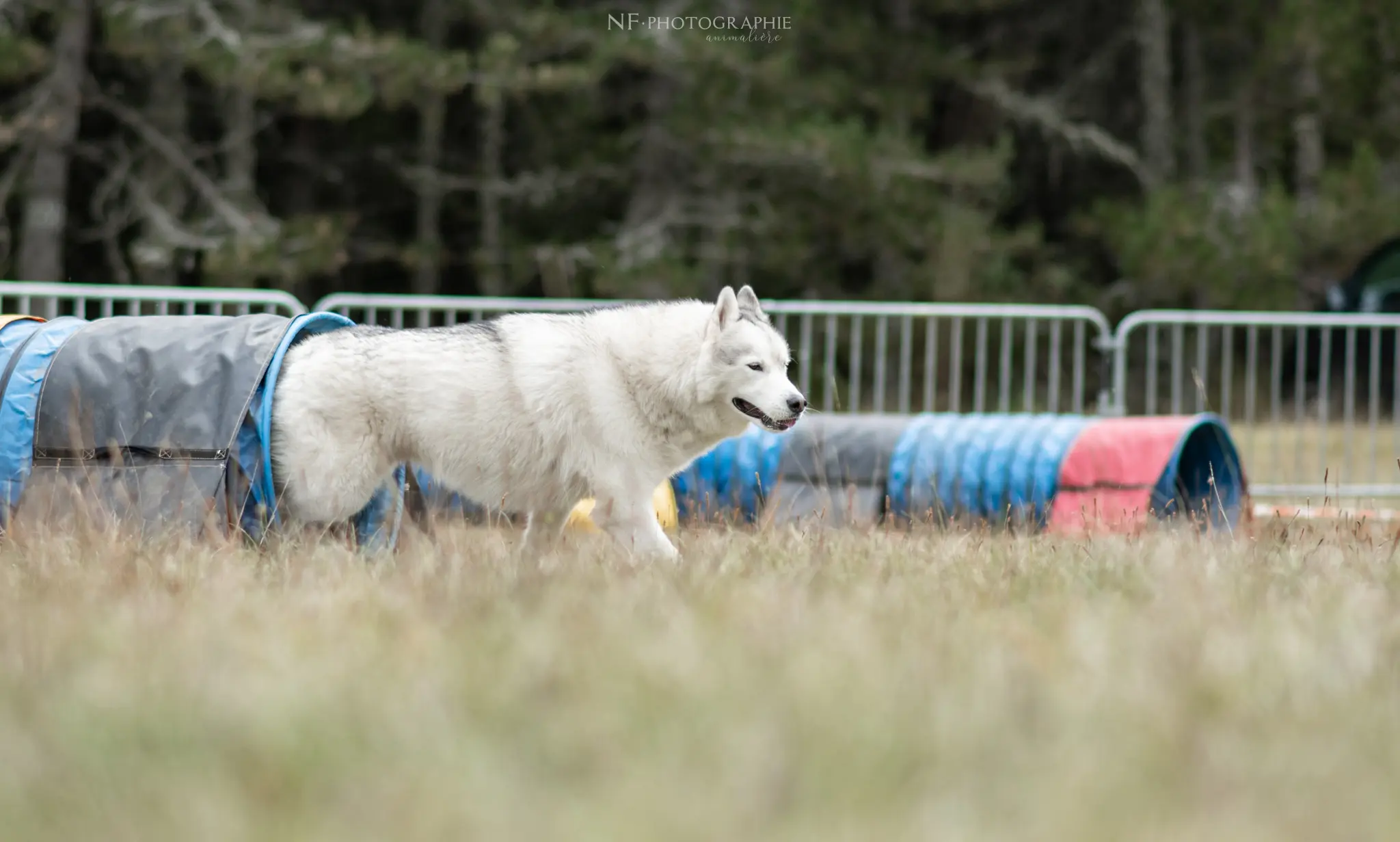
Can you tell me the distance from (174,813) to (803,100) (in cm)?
1547

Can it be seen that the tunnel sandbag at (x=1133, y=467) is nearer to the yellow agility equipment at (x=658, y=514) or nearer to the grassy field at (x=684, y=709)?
the yellow agility equipment at (x=658, y=514)

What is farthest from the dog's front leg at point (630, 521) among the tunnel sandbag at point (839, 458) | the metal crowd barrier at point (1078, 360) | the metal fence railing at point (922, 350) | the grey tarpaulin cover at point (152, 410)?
the metal fence railing at point (922, 350)

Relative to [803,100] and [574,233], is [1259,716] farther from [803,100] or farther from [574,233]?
[574,233]

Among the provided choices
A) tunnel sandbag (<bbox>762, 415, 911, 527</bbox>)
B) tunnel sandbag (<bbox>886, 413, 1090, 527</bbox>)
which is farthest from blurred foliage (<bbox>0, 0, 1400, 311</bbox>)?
tunnel sandbag (<bbox>886, 413, 1090, 527</bbox>)

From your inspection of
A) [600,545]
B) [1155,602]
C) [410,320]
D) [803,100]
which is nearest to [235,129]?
[410,320]

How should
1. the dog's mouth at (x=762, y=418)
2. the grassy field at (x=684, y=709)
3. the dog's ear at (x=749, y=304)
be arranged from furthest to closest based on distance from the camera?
the dog's ear at (x=749, y=304), the dog's mouth at (x=762, y=418), the grassy field at (x=684, y=709)

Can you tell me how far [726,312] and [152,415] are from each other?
6.88 feet

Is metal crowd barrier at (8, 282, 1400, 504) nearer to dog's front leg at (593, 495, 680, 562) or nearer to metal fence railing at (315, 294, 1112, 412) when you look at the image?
metal fence railing at (315, 294, 1112, 412)

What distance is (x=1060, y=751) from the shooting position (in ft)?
7.12

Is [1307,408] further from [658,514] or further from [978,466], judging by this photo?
[658,514]

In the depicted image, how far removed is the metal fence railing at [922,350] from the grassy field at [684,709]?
639 cm

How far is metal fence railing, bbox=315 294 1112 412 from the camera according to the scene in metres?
10.0

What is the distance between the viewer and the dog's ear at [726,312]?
4.96 meters

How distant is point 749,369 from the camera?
4922mm
